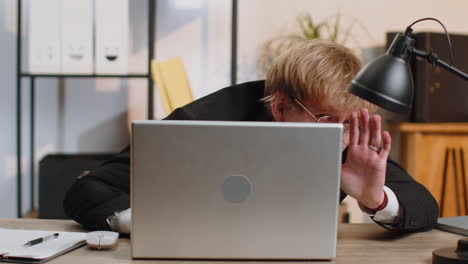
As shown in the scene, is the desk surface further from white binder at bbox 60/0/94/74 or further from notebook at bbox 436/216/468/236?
white binder at bbox 60/0/94/74

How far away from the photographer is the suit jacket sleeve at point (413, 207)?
121cm

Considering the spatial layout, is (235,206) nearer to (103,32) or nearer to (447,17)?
(103,32)

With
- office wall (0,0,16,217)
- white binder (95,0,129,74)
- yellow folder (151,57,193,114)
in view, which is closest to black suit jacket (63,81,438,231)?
yellow folder (151,57,193,114)

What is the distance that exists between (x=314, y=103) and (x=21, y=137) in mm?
1767

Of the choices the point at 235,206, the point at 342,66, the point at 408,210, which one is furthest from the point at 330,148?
the point at 342,66

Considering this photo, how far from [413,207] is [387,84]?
41 centimetres

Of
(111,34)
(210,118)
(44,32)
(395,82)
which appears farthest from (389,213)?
(44,32)

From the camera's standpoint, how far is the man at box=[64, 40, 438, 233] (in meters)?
1.11

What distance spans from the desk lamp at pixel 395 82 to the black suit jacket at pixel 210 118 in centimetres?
27

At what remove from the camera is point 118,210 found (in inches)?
47.6

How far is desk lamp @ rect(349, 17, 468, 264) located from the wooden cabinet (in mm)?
1885

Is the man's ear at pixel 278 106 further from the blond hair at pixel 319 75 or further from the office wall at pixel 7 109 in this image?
the office wall at pixel 7 109

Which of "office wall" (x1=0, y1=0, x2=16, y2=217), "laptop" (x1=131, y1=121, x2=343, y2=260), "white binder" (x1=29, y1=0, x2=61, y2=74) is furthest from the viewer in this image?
"office wall" (x1=0, y1=0, x2=16, y2=217)

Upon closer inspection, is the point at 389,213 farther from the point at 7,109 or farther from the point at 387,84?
the point at 7,109
